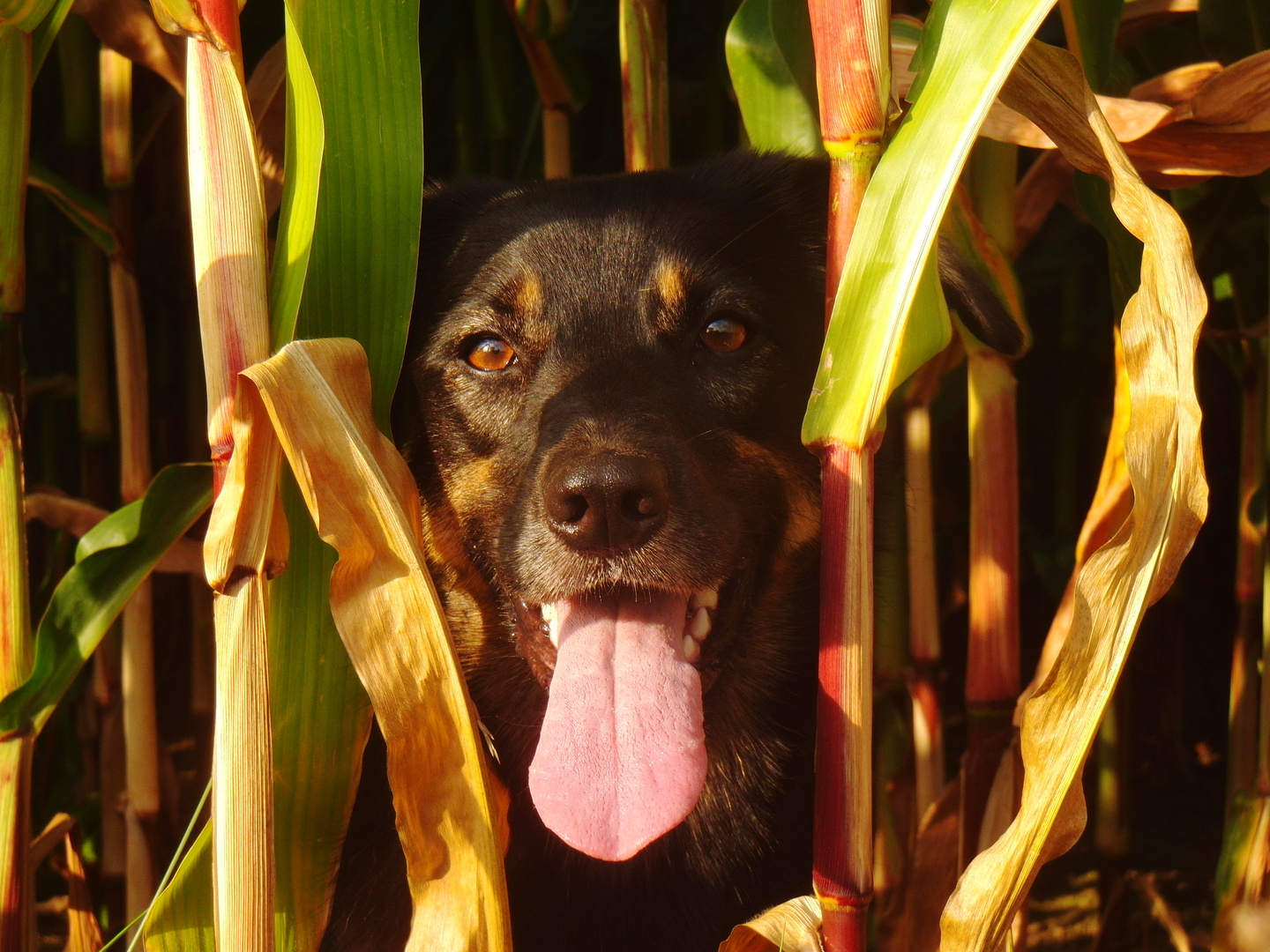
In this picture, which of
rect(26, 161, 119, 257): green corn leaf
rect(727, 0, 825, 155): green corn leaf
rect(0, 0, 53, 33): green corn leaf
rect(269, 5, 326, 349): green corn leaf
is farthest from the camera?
rect(26, 161, 119, 257): green corn leaf

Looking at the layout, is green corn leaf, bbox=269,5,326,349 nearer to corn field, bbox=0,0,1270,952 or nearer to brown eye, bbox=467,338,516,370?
corn field, bbox=0,0,1270,952

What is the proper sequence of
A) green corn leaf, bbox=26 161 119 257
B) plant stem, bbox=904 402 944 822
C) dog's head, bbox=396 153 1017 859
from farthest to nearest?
plant stem, bbox=904 402 944 822 → green corn leaf, bbox=26 161 119 257 → dog's head, bbox=396 153 1017 859

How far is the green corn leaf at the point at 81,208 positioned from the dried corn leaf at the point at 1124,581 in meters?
1.80

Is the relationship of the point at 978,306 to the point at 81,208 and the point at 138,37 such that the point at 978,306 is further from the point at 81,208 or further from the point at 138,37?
the point at 81,208

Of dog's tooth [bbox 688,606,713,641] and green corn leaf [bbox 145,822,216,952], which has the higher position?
dog's tooth [bbox 688,606,713,641]

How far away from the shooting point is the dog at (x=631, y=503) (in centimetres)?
160

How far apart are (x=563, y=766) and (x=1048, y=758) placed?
24.2 inches

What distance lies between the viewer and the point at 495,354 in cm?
190

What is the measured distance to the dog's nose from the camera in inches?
59.2

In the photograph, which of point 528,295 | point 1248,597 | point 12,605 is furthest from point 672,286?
point 1248,597

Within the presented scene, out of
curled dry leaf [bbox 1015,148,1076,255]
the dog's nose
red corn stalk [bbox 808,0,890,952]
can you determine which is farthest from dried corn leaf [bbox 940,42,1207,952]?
curled dry leaf [bbox 1015,148,1076,255]

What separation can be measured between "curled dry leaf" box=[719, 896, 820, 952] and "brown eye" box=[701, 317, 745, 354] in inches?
38.8

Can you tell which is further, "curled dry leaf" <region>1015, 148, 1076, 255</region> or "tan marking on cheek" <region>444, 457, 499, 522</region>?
"curled dry leaf" <region>1015, 148, 1076, 255</region>

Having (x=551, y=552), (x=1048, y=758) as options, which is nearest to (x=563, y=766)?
(x=551, y=552)
